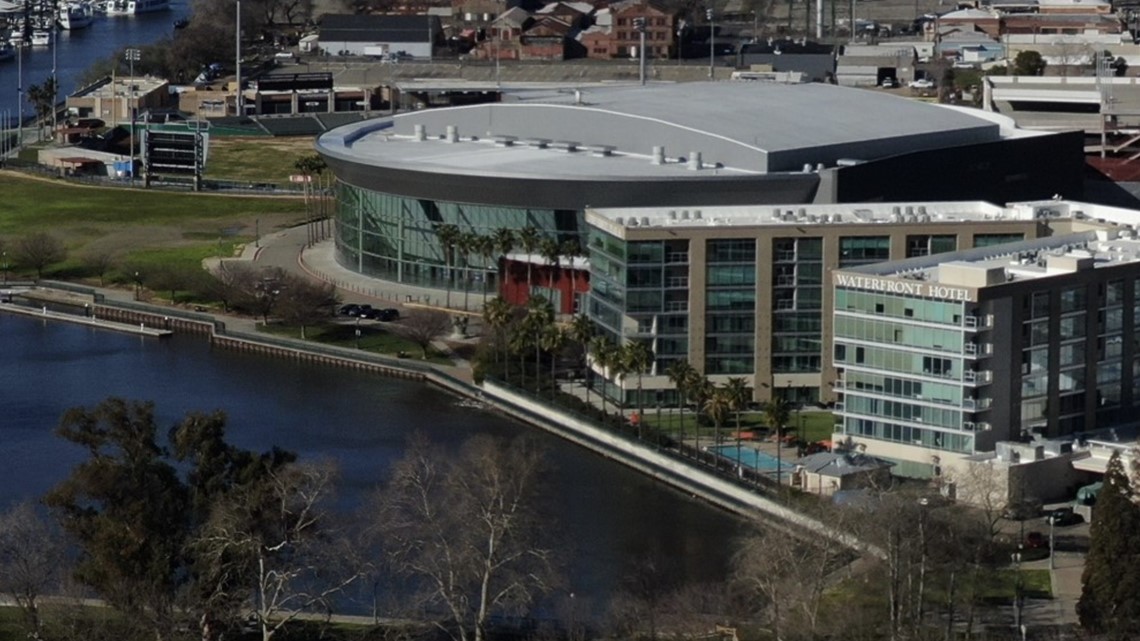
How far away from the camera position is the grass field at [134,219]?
96.6m

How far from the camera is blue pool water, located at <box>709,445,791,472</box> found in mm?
63812

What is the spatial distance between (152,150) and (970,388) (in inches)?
2380

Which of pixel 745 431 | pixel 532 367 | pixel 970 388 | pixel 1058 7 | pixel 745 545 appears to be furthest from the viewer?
pixel 1058 7

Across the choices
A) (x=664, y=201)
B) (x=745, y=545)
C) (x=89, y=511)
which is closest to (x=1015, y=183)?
(x=664, y=201)

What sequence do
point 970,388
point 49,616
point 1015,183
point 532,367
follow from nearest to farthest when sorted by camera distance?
point 49,616 → point 970,388 → point 532,367 → point 1015,183

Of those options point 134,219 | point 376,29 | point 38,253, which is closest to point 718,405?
point 38,253

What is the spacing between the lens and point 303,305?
81.9 meters

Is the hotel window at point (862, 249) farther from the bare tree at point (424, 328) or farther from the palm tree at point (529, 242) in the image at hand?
the bare tree at point (424, 328)

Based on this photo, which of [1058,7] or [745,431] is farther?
[1058,7]

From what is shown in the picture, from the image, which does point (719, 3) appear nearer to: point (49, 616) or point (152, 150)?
point (152, 150)

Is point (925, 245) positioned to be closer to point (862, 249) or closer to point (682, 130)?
point (862, 249)

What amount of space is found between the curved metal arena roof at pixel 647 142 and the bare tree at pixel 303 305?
227 inches

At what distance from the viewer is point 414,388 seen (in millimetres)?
75750

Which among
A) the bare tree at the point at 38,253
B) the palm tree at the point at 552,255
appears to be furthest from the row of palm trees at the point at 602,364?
the bare tree at the point at 38,253
